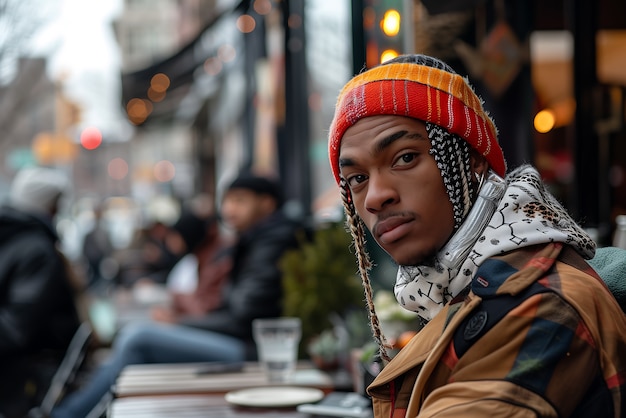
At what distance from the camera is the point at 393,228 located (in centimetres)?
151

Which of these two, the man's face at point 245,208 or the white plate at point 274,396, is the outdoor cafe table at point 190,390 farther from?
the man's face at point 245,208

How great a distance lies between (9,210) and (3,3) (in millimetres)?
6675

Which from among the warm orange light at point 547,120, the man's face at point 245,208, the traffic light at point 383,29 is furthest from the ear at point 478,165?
the warm orange light at point 547,120

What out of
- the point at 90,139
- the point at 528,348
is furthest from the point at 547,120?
the point at 90,139

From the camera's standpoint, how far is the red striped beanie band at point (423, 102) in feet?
4.97

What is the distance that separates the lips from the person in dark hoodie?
134 inches

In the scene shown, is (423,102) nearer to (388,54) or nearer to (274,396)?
(274,396)

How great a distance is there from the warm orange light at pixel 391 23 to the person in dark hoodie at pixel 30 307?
221cm

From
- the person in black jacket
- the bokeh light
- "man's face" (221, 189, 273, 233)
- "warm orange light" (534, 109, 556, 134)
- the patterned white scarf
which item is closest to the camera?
the patterned white scarf

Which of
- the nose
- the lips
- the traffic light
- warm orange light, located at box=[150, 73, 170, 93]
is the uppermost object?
the traffic light

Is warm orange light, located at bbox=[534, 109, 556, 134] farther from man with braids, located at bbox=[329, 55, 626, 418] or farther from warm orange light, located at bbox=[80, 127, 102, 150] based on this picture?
warm orange light, located at bbox=[80, 127, 102, 150]

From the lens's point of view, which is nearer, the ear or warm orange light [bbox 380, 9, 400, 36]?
the ear

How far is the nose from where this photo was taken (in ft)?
4.97

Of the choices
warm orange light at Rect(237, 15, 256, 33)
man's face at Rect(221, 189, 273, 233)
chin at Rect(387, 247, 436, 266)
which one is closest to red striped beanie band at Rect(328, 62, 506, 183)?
chin at Rect(387, 247, 436, 266)
